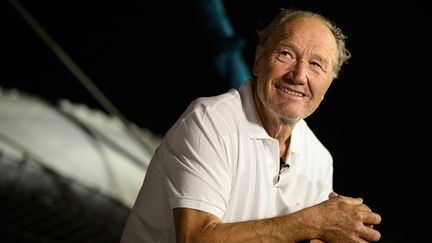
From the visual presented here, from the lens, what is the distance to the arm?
1098 millimetres

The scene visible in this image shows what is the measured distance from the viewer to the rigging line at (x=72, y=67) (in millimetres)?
1881

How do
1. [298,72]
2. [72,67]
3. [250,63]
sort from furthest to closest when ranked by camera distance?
[250,63]
[72,67]
[298,72]

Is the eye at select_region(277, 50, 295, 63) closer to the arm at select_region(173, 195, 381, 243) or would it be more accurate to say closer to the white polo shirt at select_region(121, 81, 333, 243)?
the white polo shirt at select_region(121, 81, 333, 243)

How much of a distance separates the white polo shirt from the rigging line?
86cm

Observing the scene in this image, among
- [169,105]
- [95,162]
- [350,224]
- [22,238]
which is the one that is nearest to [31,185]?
[22,238]

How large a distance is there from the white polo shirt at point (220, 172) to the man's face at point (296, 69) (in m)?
0.07

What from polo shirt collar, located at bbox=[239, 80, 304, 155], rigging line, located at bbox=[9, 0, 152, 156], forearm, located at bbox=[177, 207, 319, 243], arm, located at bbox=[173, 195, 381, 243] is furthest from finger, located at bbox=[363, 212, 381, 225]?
rigging line, located at bbox=[9, 0, 152, 156]

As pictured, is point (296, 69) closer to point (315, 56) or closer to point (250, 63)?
point (315, 56)

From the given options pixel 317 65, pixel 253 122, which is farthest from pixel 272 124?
pixel 317 65

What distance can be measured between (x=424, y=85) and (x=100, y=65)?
202 cm

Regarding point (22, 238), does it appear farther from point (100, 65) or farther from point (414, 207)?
point (414, 207)

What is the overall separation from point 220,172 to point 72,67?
4.17 feet

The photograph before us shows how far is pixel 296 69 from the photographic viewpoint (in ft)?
4.44

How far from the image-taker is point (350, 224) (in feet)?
3.92
